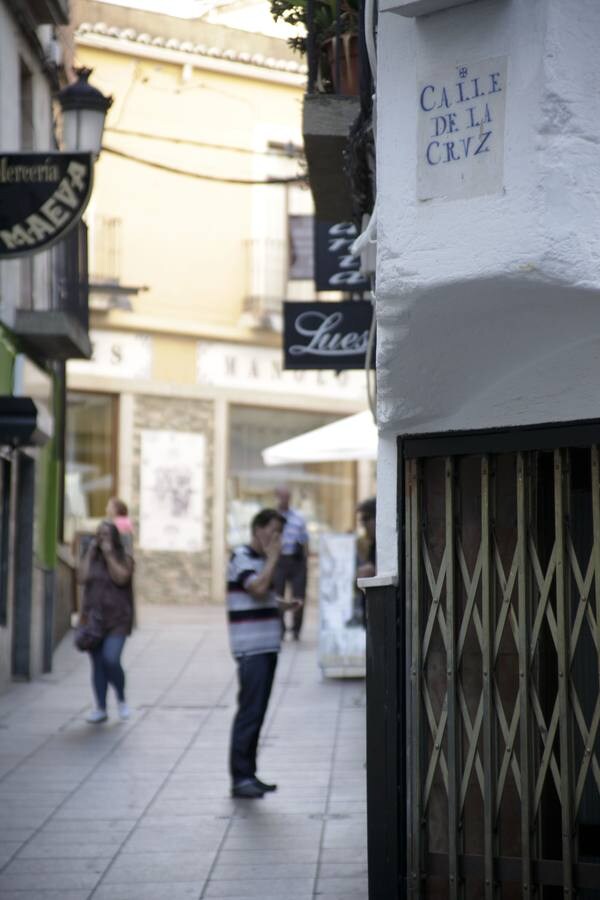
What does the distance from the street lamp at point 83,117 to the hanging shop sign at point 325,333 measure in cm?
251

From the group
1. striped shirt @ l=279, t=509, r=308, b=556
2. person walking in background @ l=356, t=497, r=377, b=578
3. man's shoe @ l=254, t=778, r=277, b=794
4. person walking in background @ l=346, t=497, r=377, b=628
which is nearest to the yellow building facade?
striped shirt @ l=279, t=509, r=308, b=556

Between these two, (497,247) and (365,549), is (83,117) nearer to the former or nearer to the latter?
(365,549)

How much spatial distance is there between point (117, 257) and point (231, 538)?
506 cm

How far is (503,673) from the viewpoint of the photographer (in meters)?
6.75

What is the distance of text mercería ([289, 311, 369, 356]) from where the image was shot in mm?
13727

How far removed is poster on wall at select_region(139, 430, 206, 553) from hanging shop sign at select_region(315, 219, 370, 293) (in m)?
12.9

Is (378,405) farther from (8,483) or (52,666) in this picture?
(52,666)

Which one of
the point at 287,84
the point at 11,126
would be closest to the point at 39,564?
the point at 11,126

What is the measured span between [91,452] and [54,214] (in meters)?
16.0

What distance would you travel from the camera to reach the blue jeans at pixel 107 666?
13656 millimetres

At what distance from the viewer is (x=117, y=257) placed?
88.8 ft

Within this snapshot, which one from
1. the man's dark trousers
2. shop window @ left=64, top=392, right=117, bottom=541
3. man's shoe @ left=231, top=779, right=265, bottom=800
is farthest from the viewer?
shop window @ left=64, top=392, right=117, bottom=541

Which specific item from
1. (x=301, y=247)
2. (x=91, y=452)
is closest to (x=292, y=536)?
→ (x=301, y=247)

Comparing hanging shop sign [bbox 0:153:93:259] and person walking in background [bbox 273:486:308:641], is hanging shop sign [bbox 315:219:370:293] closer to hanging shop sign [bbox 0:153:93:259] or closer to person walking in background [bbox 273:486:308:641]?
hanging shop sign [bbox 0:153:93:259]
